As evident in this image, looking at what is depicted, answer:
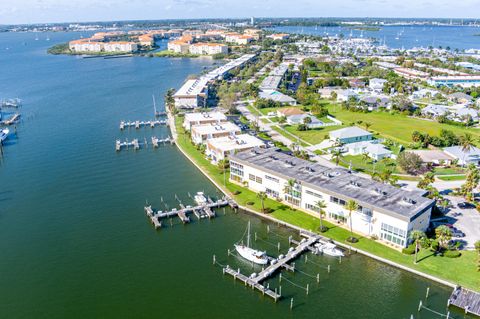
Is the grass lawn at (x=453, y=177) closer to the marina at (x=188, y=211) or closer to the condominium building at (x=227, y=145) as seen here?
the condominium building at (x=227, y=145)

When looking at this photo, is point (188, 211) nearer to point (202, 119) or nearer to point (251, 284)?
point (251, 284)

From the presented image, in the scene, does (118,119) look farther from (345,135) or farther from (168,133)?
(345,135)

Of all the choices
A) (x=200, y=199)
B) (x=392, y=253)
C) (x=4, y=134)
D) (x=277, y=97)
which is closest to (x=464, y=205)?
(x=392, y=253)

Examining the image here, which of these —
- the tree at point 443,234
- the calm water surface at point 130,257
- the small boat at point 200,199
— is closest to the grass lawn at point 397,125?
the tree at point 443,234

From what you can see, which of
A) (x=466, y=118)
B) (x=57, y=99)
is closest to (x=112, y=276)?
(x=466, y=118)

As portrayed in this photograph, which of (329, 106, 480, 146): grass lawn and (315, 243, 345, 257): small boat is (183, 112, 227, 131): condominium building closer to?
(329, 106, 480, 146): grass lawn

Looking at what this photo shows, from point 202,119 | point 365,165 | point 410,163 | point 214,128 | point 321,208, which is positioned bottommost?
point 365,165

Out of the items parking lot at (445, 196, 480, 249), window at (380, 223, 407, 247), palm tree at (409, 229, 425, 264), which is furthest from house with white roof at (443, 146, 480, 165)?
window at (380, 223, 407, 247)

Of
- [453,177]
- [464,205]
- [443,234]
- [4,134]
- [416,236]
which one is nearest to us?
[416,236]
